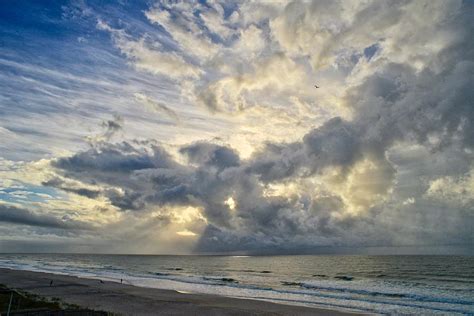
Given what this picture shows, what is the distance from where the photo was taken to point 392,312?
4047 cm

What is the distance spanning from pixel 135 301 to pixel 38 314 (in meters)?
28.7

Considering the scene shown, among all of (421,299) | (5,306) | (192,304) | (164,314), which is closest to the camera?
(5,306)

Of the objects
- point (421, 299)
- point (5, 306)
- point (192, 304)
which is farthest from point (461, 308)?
point (5, 306)

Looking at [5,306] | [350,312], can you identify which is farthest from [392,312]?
[5,306]

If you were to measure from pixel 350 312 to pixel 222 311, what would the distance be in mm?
14676

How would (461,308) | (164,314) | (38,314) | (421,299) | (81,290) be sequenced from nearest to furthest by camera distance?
(38,314) → (164,314) → (461,308) → (421,299) → (81,290)

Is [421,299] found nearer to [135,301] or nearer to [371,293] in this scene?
[371,293]

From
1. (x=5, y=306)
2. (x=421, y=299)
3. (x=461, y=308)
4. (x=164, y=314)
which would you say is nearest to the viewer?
(x=5, y=306)

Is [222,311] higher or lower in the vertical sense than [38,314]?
lower

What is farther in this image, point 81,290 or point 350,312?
point 81,290

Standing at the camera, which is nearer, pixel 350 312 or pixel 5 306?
pixel 5 306

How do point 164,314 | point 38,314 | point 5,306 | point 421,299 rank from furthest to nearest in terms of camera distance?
point 421,299 < point 164,314 < point 5,306 < point 38,314

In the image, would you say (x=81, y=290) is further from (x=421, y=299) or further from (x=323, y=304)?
(x=421, y=299)

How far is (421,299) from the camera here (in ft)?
164
